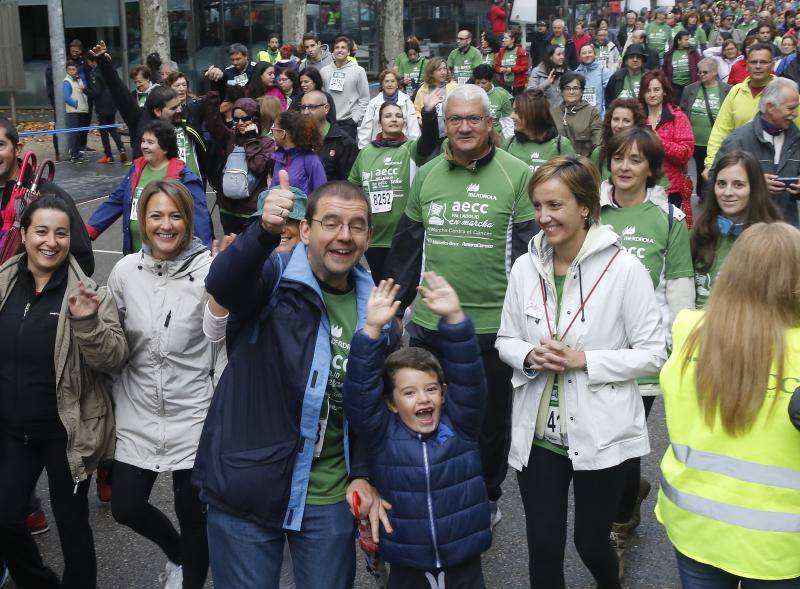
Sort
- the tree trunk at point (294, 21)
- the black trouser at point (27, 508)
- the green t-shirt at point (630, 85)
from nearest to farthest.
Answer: the black trouser at point (27, 508), the green t-shirt at point (630, 85), the tree trunk at point (294, 21)

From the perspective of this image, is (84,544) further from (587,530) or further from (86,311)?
(587,530)

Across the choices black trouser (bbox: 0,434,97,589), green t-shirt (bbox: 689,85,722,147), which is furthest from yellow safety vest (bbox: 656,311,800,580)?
green t-shirt (bbox: 689,85,722,147)

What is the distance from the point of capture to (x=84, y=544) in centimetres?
419

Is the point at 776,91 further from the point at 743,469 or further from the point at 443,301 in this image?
the point at 743,469

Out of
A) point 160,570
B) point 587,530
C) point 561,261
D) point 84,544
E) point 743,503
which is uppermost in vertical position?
point 561,261

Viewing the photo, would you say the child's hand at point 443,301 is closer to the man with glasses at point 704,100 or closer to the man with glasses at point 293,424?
the man with glasses at point 293,424

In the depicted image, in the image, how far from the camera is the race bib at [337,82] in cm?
1315

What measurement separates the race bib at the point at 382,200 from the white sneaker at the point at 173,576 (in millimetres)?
3484

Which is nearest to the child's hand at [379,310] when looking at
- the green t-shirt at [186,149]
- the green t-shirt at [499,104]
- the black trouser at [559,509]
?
the black trouser at [559,509]

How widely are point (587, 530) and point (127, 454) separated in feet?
6.25

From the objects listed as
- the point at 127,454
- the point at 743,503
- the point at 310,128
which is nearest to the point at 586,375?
the point at 743,503

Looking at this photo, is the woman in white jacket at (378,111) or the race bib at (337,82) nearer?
the woman in white jacket at (378,111)

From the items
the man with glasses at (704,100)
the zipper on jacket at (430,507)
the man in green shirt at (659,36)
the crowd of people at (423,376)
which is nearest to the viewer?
the crowd of people at (423,376)

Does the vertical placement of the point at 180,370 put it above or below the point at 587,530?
above
